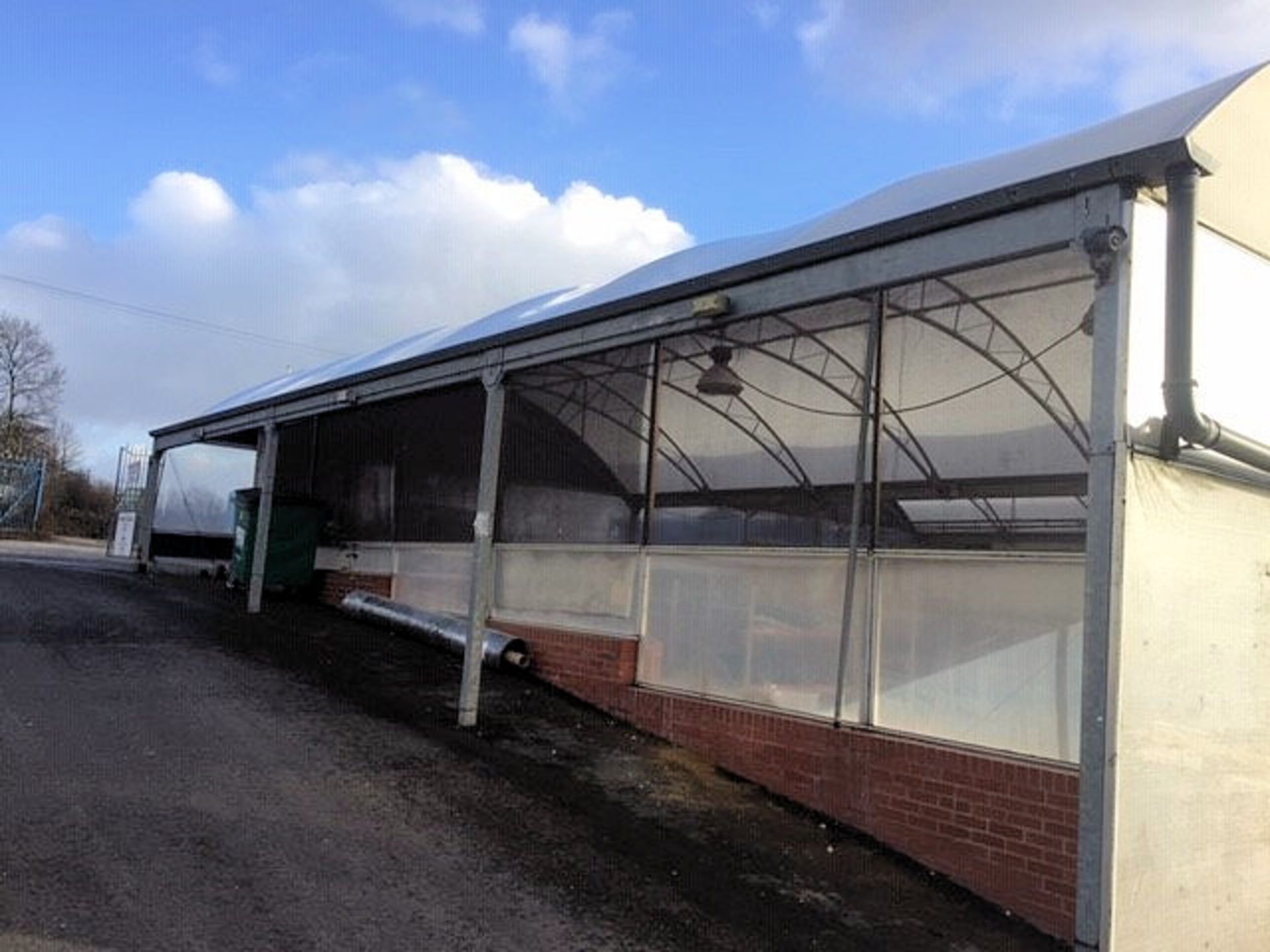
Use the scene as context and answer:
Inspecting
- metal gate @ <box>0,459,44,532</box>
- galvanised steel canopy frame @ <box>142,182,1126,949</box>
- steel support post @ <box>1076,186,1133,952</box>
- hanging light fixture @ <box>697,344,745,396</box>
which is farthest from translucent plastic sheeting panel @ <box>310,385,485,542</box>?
metal gate @ <box>0,459,44,532</box>

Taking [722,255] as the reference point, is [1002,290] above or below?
below

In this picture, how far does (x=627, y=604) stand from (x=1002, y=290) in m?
4.26

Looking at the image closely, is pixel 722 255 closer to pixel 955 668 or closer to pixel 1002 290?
pixel 1002 290

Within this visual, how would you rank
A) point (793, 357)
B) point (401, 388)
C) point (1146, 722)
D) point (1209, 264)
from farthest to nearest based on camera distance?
point (401, 388) → point (793, 357) → point (1209, 264) → point (1146, 722)

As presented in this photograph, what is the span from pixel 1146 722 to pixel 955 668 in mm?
1537

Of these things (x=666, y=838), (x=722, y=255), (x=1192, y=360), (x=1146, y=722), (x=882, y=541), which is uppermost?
(x=722, y=255)

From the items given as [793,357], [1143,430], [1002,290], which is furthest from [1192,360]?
[793,357]

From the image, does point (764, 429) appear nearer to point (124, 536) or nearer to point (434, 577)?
point (434, 577)

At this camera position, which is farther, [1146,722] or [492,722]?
[492,722]

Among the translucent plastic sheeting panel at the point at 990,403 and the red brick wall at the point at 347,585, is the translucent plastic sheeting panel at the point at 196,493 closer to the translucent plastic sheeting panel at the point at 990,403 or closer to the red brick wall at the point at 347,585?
the red brick wall at the point at 347,585

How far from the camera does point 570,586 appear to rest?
995 cm

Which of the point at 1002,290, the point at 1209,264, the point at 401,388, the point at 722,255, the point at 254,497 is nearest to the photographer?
the point at 1209,264

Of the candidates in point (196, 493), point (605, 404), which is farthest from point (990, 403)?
point (196, 493)

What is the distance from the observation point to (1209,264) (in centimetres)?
546
